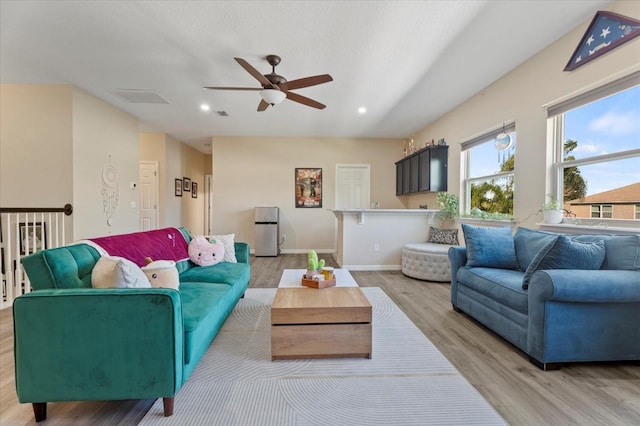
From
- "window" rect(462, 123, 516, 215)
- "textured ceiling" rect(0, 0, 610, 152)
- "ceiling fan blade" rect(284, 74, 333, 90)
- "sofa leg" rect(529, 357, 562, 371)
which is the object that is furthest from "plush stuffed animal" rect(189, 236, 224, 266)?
"window" rect(462, 123, 516, 215)

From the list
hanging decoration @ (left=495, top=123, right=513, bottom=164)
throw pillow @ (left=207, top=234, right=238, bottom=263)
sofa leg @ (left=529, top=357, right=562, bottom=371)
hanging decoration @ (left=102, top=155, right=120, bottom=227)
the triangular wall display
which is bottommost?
sofa leg @ (left=529, top=357, right=562, bottom=371)

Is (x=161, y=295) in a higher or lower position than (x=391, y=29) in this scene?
lower

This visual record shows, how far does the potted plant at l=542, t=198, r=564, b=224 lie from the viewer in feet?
9.30

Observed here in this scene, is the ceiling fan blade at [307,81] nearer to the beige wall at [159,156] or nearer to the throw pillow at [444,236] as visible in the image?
the throw pillow at [444,236]

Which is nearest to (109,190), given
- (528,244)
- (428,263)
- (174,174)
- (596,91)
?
(174,174)

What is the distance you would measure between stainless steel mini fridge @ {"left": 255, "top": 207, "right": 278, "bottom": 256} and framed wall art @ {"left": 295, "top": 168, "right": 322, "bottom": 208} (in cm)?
84

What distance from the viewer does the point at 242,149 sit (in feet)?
21.8

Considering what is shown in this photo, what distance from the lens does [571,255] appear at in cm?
200

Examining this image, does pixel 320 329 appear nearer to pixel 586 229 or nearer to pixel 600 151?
pixel 586 229

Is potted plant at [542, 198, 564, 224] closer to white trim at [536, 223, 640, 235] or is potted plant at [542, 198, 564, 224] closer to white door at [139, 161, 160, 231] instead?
Result: white trim at [536, 223, 640, 235]

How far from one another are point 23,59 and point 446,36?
4.68 meters

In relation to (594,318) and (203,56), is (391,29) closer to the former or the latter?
(203,56)

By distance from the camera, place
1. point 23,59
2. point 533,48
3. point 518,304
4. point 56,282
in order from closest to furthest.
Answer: point 56,282 → point 518,304 → point 533,48 → point 23,59

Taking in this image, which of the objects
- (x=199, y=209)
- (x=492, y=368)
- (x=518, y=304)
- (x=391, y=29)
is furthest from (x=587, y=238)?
(x=199, y=209)
